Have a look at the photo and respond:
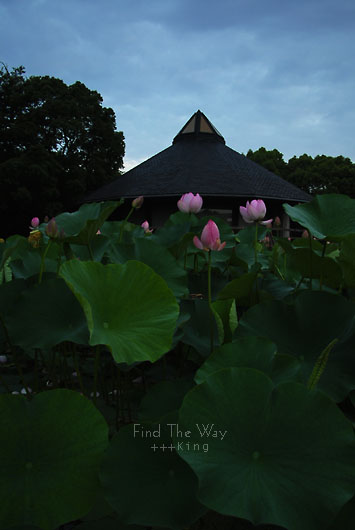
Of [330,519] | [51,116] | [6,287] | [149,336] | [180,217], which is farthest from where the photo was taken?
[51,116]

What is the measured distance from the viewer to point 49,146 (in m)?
14.1

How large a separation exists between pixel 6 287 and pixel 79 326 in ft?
0.52

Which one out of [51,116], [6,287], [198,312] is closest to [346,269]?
[198,312]

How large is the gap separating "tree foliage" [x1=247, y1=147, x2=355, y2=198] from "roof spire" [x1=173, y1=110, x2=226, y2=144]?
7.42 meters

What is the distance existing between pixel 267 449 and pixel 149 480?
12cm

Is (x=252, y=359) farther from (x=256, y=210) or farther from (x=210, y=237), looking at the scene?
(x=256, y=210)

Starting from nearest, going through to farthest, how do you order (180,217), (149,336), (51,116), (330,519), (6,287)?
(330,519) < (149,336) < (6,287) < (180,217) < (51,116)

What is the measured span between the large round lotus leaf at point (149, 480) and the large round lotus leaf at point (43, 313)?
6.1 inches

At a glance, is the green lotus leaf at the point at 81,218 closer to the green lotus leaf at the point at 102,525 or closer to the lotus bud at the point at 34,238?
the lotus bud at the point at 34,238

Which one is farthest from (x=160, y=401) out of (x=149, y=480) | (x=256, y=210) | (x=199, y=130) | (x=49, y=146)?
(x=199, y=130)

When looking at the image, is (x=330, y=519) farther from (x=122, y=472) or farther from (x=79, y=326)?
(x=79, y=326)

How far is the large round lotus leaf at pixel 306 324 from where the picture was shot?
48 centimetres

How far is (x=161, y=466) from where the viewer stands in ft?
1.24

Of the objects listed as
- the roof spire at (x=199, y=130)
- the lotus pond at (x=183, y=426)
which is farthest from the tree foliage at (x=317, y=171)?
the lotus pond at (x=183, y=426)
